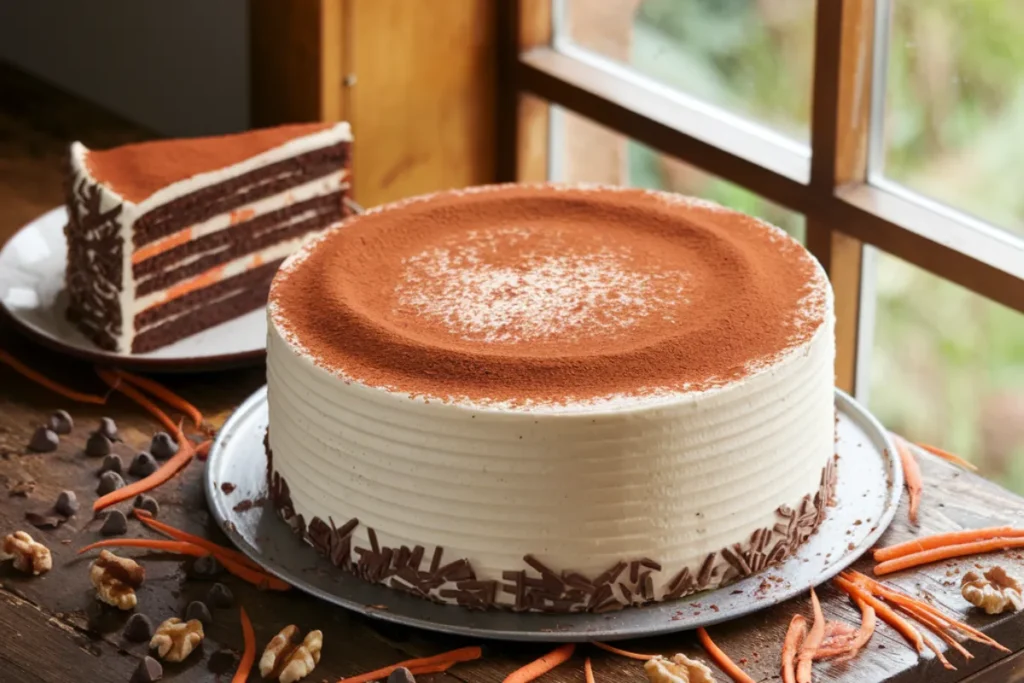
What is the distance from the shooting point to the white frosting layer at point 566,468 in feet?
5.46

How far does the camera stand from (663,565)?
5.70 feet

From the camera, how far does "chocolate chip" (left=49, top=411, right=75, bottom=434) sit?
217cm

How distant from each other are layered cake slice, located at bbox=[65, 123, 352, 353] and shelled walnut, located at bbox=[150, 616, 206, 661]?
75 centimetres

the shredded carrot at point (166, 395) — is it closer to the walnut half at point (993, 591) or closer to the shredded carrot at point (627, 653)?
the shredded carrot at point (627, 653)

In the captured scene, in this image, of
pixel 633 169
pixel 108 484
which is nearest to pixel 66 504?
pixel 108 484

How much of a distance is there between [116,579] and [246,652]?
211mm

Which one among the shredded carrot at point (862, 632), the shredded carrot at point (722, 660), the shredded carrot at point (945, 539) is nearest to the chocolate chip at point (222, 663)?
the shredded carrot at point (722, 660)

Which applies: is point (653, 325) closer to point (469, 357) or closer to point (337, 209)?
point (469, 357)

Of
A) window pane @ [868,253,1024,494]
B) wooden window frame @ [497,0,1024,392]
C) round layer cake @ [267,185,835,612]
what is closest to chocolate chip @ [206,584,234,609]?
round layer cake @ [267,185,835,612]

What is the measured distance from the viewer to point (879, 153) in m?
2.58

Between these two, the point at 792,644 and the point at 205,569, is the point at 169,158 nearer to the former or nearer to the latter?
the point at 205,569

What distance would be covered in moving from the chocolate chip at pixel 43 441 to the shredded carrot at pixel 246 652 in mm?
503

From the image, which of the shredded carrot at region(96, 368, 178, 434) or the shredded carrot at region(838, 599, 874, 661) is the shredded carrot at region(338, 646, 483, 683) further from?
the shredded carrot at region(96, 368, 178, 434)

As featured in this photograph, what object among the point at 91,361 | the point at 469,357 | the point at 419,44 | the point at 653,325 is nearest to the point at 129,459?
the point at 91,361
